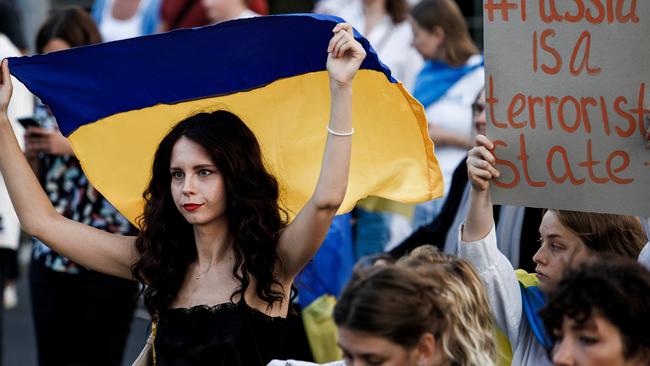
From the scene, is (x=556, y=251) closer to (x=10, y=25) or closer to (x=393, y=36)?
(x=393, y=36)

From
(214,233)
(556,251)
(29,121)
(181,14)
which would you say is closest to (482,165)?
(556,251)

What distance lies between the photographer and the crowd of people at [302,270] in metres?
3.54

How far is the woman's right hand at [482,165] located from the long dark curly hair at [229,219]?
663 mm

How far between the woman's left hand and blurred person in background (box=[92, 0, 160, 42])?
20.0 ft

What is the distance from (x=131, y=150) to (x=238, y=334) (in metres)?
1.01

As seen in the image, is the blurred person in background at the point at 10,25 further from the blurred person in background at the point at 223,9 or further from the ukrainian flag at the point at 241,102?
the ukrainian flag at the point at 241,102

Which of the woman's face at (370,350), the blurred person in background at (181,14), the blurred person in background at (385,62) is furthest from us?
the blurred person in background at (181,14)

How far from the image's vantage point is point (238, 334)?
4246 millimetres

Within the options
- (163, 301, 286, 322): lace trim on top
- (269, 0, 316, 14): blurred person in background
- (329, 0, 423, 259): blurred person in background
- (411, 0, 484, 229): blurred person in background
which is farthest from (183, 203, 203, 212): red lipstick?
(269, 0, 316, 14): blurred person in background

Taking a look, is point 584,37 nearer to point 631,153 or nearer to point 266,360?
point 631,153

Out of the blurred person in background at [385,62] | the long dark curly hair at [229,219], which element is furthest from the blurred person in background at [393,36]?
the long dark curly hair at [229,219]

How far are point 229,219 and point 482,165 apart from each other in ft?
2.77

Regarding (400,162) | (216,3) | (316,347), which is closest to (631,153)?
(400,162)

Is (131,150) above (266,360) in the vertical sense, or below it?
above
